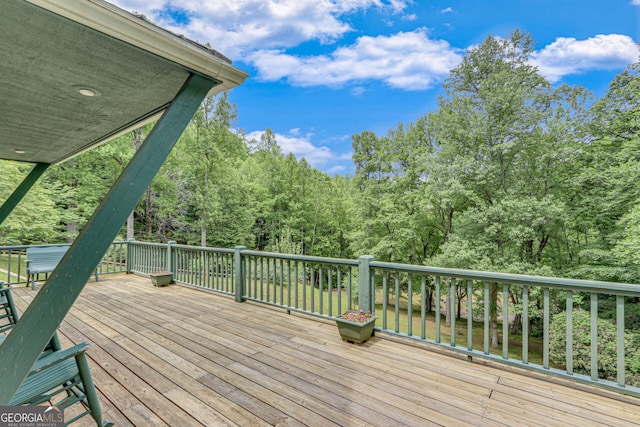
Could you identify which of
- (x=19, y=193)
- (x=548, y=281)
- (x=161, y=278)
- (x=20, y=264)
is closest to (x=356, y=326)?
(x=548, y=281)

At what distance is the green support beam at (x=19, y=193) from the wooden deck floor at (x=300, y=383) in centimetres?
216

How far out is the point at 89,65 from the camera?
5.35 feet

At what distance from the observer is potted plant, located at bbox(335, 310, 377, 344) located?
292 cm

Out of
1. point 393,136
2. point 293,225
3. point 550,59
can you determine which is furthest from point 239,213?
point 550,59

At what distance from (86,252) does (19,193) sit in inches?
175

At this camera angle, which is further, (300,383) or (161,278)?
(161,278)

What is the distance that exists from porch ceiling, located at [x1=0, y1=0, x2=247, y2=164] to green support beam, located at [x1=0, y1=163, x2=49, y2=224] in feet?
6.63

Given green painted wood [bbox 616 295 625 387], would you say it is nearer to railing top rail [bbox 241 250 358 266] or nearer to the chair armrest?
railing top rail [bbox 241 250 358 266]

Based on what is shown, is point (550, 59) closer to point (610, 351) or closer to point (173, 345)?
point (610, 351)

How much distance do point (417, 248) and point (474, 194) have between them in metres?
4.72

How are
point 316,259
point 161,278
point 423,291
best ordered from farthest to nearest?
1. point 161,278
2. point 316,259
3. point 423,291

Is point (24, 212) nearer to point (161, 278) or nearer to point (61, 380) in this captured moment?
point (161, 278)

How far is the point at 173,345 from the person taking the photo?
114 inches

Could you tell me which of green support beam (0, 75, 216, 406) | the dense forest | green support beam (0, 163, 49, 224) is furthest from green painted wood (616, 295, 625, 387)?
the dense forest
